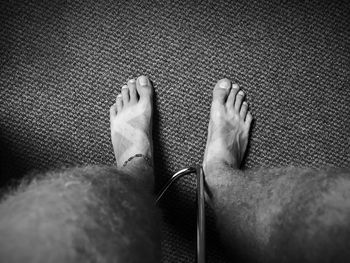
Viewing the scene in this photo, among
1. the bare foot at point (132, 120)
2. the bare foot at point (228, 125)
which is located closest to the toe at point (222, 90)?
the bare foot at point (228, 125)

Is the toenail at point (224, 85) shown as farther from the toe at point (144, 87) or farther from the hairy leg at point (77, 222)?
the hairy leg at point (77, 222)

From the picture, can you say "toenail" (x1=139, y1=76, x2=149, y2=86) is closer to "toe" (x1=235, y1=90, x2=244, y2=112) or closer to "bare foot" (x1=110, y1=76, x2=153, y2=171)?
"bare foot" (x1=110, y1=76, x2=153, y2=171)

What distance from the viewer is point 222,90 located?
0.97 meters

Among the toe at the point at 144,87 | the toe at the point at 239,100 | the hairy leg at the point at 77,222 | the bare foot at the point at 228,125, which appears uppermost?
the toe at the point at 144,87

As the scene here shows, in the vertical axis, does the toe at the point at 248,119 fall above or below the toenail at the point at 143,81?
below

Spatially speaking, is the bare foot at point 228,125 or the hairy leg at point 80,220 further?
the bare foot at point 228,125

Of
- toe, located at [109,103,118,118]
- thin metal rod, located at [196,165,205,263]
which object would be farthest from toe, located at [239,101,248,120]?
toe, located at [109,103,118,118]

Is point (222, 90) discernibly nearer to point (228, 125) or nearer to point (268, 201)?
point (228, 125)

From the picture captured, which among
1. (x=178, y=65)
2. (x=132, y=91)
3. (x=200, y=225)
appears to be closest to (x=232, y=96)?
(x=178, y=65)

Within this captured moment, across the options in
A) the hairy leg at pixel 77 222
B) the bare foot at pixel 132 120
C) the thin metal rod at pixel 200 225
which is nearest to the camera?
the hairy leg at pixel 77 222

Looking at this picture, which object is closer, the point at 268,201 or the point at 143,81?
the point at 268,201

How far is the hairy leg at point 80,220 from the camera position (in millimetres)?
455

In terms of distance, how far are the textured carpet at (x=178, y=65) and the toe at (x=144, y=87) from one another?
0.08 ft

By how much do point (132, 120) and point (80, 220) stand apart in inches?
19.8
